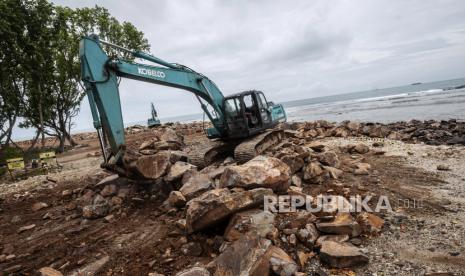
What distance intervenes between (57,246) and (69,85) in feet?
65.8

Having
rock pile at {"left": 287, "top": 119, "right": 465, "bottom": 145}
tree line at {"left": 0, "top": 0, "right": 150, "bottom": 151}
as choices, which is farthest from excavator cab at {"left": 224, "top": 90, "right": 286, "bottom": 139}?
tree line at {"left": 0, "top": 0, "right": 150, "bottom": 151}

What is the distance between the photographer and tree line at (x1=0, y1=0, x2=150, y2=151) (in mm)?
16016

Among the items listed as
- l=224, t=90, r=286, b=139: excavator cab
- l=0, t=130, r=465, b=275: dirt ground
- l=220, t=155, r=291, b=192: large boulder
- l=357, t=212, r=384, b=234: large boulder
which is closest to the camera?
l=0, t=130, r=465, b=275: dirt ground

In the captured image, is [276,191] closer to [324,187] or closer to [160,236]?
[324,187]

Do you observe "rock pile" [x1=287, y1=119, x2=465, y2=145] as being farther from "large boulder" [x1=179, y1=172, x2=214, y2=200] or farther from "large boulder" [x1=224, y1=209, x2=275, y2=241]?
"large boulder" [x1=224, y1=209, x2=275, y2=241]

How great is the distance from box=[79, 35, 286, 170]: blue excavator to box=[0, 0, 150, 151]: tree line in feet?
42.2

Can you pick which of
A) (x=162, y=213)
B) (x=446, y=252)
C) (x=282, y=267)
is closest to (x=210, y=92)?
(x=162, y=213)

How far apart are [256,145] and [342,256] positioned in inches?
201

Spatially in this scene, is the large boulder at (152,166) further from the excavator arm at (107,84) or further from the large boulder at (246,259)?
the large boulder at (246,259)

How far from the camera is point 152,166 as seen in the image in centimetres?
687

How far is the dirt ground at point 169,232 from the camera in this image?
400cm

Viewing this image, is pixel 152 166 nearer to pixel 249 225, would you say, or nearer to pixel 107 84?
pixel 107 84

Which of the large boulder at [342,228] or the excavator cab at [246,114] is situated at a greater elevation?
the excavator cab at [246,114]

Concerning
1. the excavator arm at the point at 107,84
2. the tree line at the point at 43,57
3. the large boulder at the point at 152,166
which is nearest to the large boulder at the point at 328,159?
the large boulder at the point at 152,166
